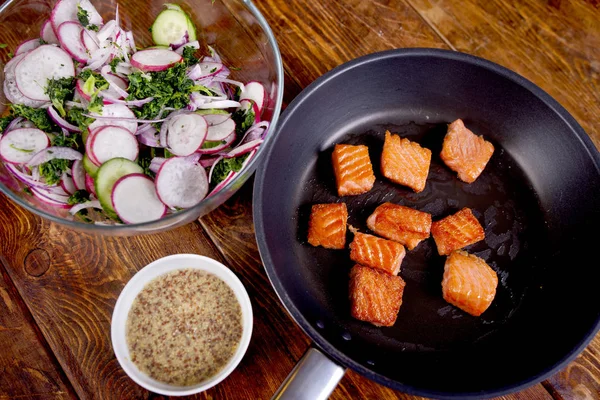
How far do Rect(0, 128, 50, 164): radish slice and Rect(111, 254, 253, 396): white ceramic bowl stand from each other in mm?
496

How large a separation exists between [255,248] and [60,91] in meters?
0.82

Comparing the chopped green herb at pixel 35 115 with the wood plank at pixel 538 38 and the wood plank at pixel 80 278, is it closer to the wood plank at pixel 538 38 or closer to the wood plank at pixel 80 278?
the wood plank at pixel 80 278

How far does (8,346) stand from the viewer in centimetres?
178

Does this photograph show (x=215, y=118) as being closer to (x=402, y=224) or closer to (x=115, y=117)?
(x=115, y=117)

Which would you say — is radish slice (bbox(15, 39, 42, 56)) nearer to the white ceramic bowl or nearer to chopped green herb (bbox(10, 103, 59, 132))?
chopped green herb (bbox(10, 103, 59, 132))

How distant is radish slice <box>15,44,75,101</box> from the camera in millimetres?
1626

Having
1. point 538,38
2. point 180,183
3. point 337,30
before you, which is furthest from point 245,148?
point 538,38

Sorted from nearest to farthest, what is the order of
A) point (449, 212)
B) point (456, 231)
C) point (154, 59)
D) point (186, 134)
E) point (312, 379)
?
point (312, 379) < point (186, 134) < point (154, 59) < point (456, 231) < point (449, 212)

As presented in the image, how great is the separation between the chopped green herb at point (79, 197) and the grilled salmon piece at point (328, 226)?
731 mm

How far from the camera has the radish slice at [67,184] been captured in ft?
5.37

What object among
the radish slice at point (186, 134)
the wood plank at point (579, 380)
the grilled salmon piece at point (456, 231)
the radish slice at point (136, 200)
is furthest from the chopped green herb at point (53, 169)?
the wood plank at point (579, 380)

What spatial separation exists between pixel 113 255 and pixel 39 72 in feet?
2.14

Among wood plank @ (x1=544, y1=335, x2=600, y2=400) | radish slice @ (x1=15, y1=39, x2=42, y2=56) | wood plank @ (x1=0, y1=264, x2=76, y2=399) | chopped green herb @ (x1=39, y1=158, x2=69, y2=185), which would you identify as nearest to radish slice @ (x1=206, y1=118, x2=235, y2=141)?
chopped green herb @ (x1=39, y1=158, x2=69, y2=185)

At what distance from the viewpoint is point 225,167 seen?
5.42ft
